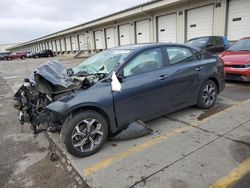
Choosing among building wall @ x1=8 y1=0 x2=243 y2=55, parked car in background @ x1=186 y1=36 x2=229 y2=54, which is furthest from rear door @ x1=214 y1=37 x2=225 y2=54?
building wall @ x1=8 y1=0 x2=243 y2=55

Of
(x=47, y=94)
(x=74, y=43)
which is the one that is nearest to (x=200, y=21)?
(x=47, y=94)

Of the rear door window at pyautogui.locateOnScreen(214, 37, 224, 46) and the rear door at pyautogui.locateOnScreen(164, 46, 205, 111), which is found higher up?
the rear door window at pyautogui.locateOnScreen(214, 37, 224, 46)

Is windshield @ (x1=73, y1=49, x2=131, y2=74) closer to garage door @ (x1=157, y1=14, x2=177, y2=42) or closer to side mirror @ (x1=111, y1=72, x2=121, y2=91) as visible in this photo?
side mirror @ (x1=111, y1=72, x2=121, y2=91)

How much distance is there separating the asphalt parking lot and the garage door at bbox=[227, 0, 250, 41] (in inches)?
356

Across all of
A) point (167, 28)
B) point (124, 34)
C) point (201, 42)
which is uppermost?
point (124, 34)

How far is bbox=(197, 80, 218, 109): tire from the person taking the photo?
463 centimetres

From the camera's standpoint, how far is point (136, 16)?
62.8ft

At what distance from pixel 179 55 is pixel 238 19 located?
31.8 ft

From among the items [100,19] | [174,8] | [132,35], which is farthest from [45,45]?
[174,8]

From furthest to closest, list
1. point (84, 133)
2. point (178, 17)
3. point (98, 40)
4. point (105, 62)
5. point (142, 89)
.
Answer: point (98, 40)
point (178, 17)
point (105, 62)
point (142, 89)
point (84, 133)

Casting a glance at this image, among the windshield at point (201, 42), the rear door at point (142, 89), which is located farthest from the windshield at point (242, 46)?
the rear door at point (142, 89)

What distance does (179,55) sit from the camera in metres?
4.28

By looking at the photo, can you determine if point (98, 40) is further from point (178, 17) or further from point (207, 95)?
point (207, 95)

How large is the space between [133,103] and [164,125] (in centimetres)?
96
